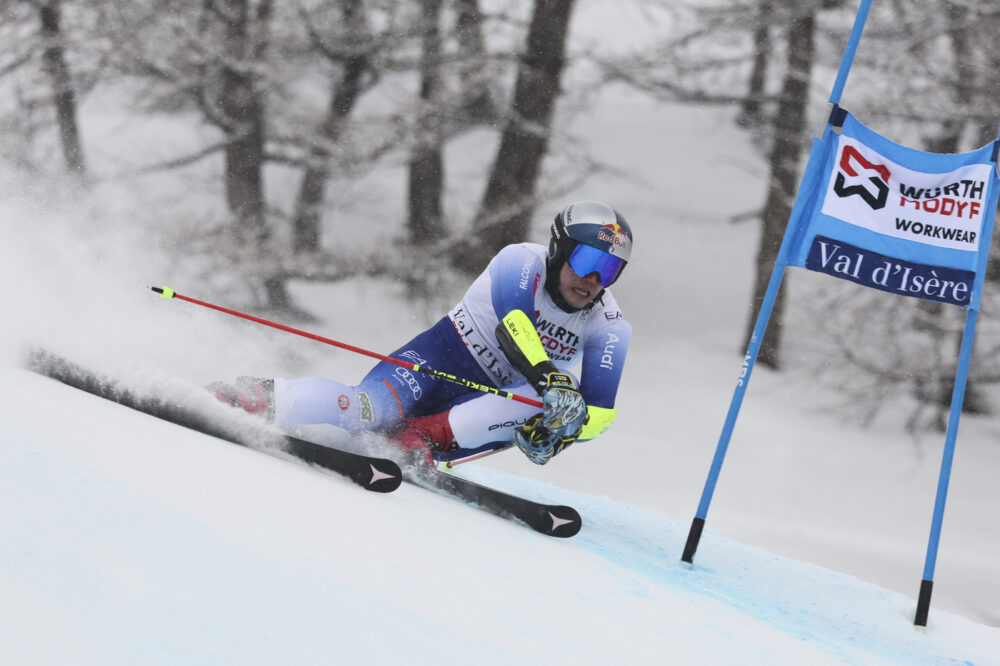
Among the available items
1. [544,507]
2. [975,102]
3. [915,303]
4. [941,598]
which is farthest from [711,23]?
[544,507]

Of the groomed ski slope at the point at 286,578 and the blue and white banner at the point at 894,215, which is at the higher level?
the blue and white banner at the point at 894,215

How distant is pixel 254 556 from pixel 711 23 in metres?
9.81

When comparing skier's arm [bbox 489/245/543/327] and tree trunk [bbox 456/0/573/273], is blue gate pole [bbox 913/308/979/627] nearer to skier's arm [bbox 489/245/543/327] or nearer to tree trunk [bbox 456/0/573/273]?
skier's arm [bbox 489/245/543/327]

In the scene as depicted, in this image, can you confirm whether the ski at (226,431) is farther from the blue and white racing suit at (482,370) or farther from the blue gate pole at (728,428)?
the blue gate pole at (728,428)

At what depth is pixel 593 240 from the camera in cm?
329

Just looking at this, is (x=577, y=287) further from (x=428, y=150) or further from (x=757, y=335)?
(x=428, y=150)

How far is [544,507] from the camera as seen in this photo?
3125 mm

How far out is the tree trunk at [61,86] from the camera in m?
9.82

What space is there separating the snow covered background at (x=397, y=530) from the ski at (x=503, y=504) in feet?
0.29

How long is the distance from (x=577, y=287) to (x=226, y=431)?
1374mm

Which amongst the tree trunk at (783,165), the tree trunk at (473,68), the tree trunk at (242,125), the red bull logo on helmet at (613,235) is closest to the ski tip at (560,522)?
the red bull logo on helmet at (613,235)

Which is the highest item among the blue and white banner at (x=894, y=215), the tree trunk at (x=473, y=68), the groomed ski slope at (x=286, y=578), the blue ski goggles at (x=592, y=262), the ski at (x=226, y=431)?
the tree trunk at (x=473, y=68)

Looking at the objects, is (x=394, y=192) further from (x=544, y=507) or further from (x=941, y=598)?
(x=544, y=507)

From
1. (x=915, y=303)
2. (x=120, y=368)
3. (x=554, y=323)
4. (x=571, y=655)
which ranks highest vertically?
(x=915, y=303)
